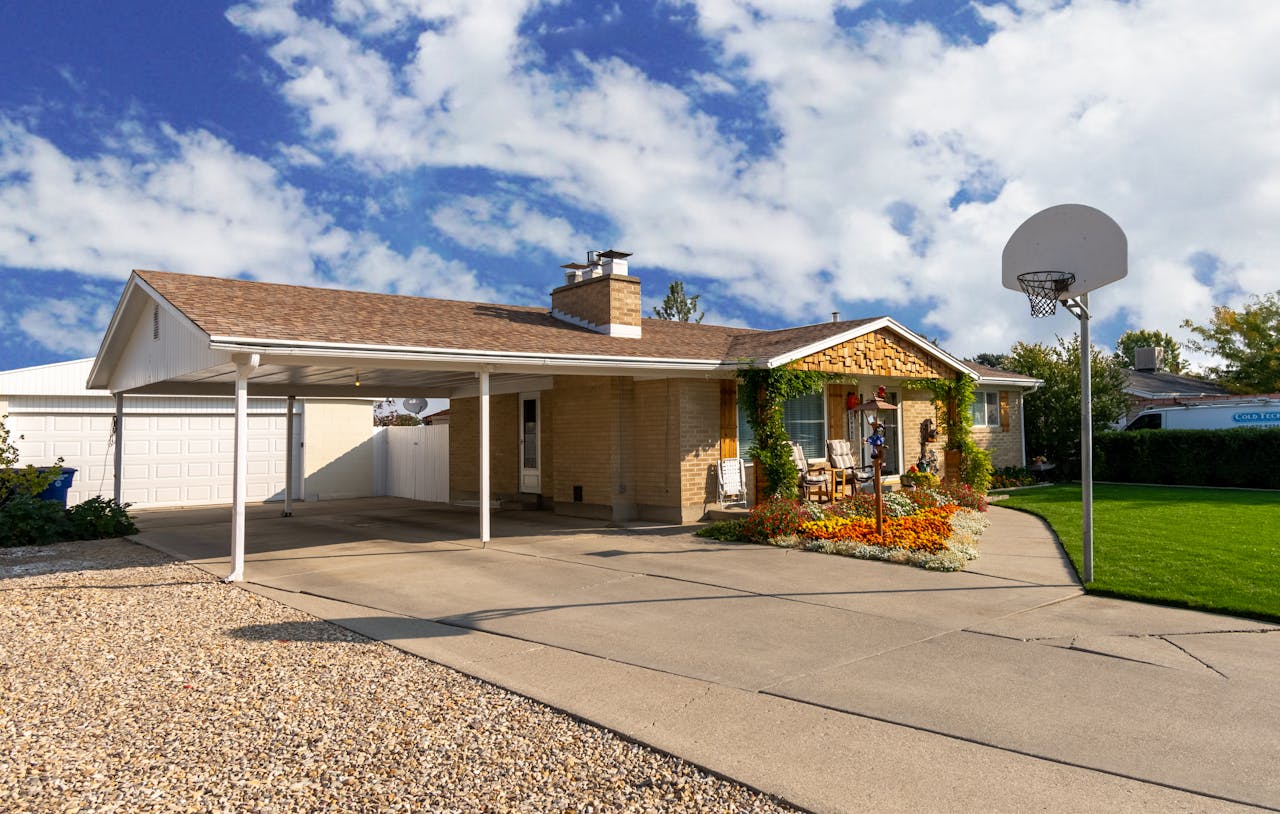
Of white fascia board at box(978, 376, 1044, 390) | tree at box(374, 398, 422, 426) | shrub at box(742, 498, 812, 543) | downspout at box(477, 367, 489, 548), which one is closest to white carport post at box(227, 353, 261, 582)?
downspout at box(477, 367, 489, 548)

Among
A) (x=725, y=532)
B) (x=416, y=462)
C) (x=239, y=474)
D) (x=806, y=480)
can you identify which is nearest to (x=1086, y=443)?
(x=725, y=532)

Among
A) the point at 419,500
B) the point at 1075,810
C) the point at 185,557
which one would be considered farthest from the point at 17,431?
the point at 1075,810

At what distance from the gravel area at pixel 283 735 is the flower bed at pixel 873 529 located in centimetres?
631

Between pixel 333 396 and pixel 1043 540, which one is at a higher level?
pixel 333 396

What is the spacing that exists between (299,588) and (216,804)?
5.59 metres

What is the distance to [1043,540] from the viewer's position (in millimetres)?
11875

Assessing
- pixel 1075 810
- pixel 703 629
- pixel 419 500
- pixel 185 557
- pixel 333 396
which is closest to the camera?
pixel 1075 810

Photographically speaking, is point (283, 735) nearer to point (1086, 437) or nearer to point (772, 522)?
point (1086, 437)

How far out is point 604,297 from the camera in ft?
52.3

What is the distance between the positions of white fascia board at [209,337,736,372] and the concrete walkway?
2574 mm

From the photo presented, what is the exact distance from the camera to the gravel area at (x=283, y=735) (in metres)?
4.02

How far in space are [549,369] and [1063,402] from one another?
1678 centimetres

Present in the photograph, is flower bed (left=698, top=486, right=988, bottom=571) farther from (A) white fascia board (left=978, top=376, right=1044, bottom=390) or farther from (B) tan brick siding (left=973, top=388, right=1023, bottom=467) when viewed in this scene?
(B) tan brick siding (left=973, top=388, right=1023, bottom=467)

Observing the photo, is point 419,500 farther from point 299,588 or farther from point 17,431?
point 299,588
